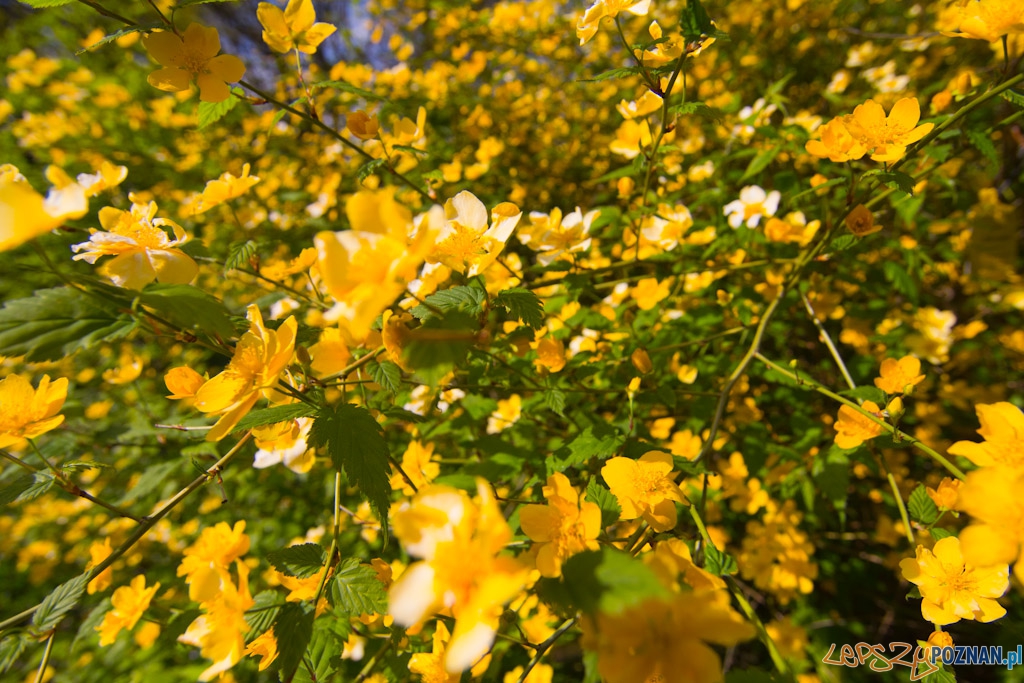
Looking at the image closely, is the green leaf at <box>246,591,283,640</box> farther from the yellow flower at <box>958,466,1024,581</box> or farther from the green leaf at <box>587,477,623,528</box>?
the yellow flower at <box>958,466,1024,581</box>

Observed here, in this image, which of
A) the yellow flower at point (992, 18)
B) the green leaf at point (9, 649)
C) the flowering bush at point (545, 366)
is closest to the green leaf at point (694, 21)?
the flowering bush at point (545, 366)

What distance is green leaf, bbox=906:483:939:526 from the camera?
3.36 feet

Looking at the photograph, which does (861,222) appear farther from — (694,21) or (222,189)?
(222,189)

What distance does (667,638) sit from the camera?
0.59 metres

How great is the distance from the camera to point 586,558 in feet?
1.89

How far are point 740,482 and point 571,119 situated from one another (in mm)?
2974

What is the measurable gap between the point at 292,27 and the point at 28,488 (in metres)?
1.23

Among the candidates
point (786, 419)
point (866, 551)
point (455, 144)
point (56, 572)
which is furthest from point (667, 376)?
point (56, 572)

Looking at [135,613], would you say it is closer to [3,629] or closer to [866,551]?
[3,629]

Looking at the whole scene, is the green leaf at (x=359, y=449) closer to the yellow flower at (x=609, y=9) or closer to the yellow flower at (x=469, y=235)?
the yellow flower at (x=469, y=235)

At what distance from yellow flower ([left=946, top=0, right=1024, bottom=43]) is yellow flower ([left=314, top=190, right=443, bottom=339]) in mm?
1228

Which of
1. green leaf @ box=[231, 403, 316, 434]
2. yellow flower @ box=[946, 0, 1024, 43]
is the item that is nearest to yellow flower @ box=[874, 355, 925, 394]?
yellow flower @ box=[946, 0, 1024, 43]

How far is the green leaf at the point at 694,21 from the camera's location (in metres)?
0.92

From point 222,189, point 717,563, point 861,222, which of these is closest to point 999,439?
point 717,563
